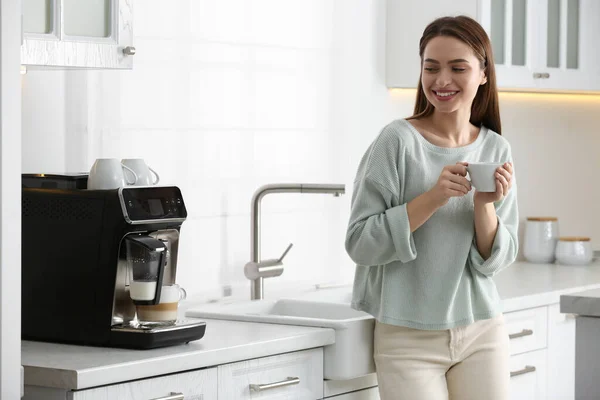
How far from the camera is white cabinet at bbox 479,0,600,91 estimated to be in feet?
12.0

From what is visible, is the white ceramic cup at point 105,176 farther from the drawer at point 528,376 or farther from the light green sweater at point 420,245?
the drawer at point 528,376

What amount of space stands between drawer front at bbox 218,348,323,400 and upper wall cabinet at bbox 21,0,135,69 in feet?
2.32

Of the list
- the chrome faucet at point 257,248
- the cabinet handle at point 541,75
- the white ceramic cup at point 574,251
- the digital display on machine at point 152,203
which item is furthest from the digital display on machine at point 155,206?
the white ceramic cup at point 574,251

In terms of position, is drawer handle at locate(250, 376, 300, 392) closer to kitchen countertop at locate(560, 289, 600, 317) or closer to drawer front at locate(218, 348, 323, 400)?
drawer front at locate(218, 348, 323, 400)

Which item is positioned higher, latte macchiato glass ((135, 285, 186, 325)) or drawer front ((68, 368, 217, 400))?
latte macchiato glass ((135, 285, 186, 325))

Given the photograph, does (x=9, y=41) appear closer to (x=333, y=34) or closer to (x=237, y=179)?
(x=237, y=179)

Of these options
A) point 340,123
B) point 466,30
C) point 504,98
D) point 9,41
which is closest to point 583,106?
point 504,98

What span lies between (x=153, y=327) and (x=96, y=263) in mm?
175

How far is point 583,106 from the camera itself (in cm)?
446

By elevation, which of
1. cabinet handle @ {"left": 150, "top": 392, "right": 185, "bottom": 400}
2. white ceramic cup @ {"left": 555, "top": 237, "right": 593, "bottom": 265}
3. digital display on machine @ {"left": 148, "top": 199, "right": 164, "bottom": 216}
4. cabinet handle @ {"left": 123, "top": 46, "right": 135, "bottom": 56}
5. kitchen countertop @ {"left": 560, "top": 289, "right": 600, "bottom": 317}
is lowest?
cabinet handle @ {"left": 150, "top": 392, "right": 185, "bottom": 400}

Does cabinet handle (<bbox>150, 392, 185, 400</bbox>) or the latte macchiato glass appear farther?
the latte macchiato glass

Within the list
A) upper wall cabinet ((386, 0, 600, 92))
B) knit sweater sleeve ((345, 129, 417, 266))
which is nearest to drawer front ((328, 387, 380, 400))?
knit sweater sleeve ((345, 129, 417, 266))

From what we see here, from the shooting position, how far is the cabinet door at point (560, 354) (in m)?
3.13

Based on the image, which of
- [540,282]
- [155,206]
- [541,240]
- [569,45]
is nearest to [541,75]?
[569,45]
